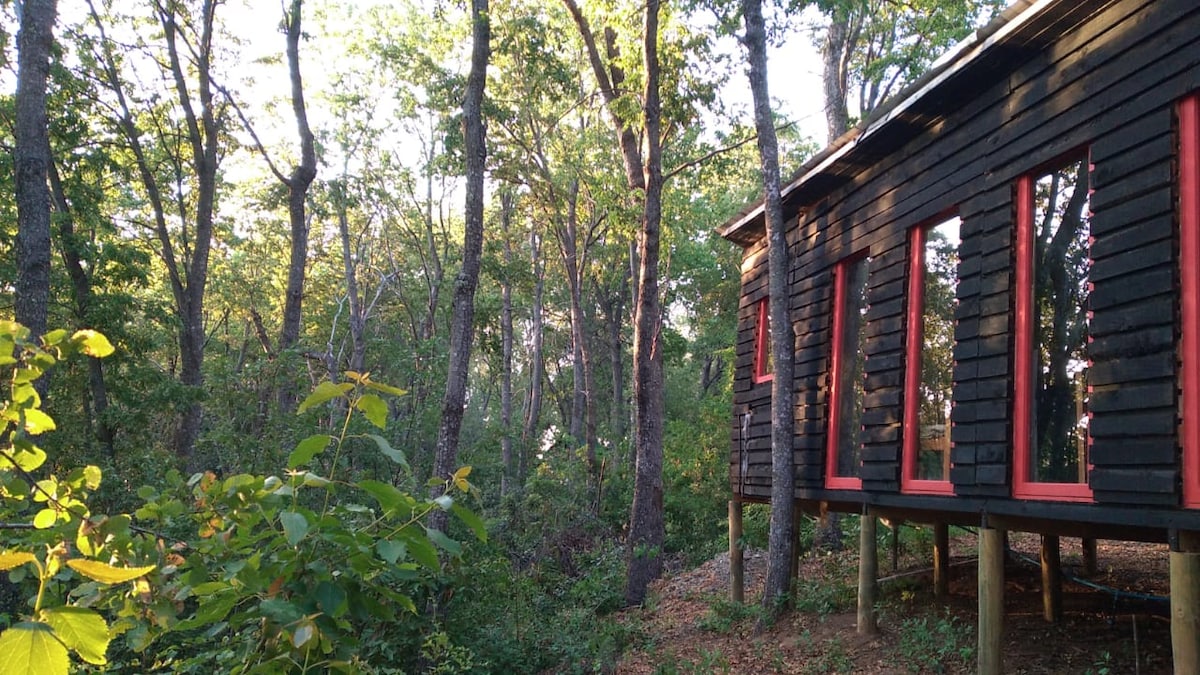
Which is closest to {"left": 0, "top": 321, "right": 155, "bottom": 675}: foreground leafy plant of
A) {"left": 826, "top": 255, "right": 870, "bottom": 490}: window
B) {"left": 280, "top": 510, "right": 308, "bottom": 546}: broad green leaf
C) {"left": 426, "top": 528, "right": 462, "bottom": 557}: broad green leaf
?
{"left": 280, "top": 510, "right": 308, "bottom": 546}: broad green leaf

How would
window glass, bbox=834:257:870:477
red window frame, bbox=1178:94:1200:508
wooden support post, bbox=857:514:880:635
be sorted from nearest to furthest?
red window frame, bbox=1178:94:1200:508 → wooden support post, bbox=857:514:880:635 → window glass, bbox=834:257:870:477

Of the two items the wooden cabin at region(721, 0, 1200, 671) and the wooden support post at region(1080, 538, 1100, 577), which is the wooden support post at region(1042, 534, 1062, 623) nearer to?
the wooden cabin at region(721, 0, 1200, 671)

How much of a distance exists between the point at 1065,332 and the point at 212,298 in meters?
30.6

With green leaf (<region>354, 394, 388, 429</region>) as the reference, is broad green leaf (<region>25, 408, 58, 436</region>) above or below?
below

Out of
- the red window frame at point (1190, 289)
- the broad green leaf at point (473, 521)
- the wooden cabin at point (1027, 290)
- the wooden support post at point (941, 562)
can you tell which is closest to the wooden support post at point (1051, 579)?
the wooden cabin at point (1027, 290)

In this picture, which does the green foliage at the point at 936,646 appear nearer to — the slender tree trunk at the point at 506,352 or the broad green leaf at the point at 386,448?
the broad green leaf at the point at 386,448

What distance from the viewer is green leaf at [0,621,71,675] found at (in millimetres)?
946

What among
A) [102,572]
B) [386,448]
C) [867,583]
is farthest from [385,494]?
[867,583]

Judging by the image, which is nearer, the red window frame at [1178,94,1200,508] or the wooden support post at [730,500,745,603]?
the red window frame at [1178,94,1200,508]

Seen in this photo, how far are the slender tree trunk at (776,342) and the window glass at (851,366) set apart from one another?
0.64 m

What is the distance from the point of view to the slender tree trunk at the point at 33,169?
31.8 ft

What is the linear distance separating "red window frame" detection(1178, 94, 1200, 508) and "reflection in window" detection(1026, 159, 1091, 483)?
76 centimetres

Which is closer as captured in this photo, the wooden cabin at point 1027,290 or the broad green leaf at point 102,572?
the broad green leaf at point 102,572

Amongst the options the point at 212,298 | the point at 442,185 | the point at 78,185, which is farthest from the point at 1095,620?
the point at 212,298
